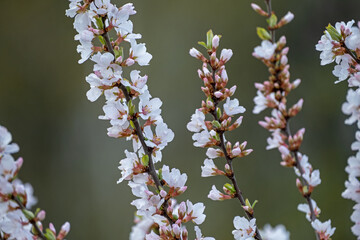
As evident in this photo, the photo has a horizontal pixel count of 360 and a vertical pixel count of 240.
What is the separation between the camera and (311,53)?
1557 mm

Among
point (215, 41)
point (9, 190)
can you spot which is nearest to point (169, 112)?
point (215, 41)

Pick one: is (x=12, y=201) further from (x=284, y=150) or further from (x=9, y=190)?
(x=284, y=150)

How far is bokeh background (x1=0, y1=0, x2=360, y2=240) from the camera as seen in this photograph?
1.55 meters

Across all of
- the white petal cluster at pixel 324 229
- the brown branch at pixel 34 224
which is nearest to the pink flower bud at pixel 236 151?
the white petal cluster at pixel 324 229

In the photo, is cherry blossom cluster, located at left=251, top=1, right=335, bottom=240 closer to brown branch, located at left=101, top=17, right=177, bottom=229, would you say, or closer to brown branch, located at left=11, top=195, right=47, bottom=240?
brown branch, located at left=101, top=17, right=177, bottom=229

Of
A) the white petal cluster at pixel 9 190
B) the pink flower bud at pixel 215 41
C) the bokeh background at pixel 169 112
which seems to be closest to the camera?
the white petal cluster at pixel 9 190

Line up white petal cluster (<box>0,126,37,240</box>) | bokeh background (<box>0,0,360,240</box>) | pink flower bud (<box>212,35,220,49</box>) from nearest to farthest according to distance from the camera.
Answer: white petal cluster (<box>0,126,37,240</box>), pink flower bud (<box>212,35,220,49</box>), bokeh background (<box>0,0,360,240</box>)

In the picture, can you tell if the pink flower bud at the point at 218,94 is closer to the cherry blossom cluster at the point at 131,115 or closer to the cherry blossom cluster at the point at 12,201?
the cherry blossom cluster at the point at 131,115

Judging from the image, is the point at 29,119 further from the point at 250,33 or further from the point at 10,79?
the point at 250,33

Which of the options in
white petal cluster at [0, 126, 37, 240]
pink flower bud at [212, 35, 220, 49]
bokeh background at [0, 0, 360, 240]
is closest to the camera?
white petal cluster at [0, 126, 37, 240]

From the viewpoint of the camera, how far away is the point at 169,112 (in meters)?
1.81

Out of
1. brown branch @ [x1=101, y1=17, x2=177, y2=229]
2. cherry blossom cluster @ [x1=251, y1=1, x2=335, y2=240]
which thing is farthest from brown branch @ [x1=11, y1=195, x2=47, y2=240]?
cherry blossom cluster @ [x1=251, y1=1, x2=335, y2=240]

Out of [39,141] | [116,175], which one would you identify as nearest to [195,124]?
[116,175]

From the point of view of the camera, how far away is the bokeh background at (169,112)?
1.55 metres
